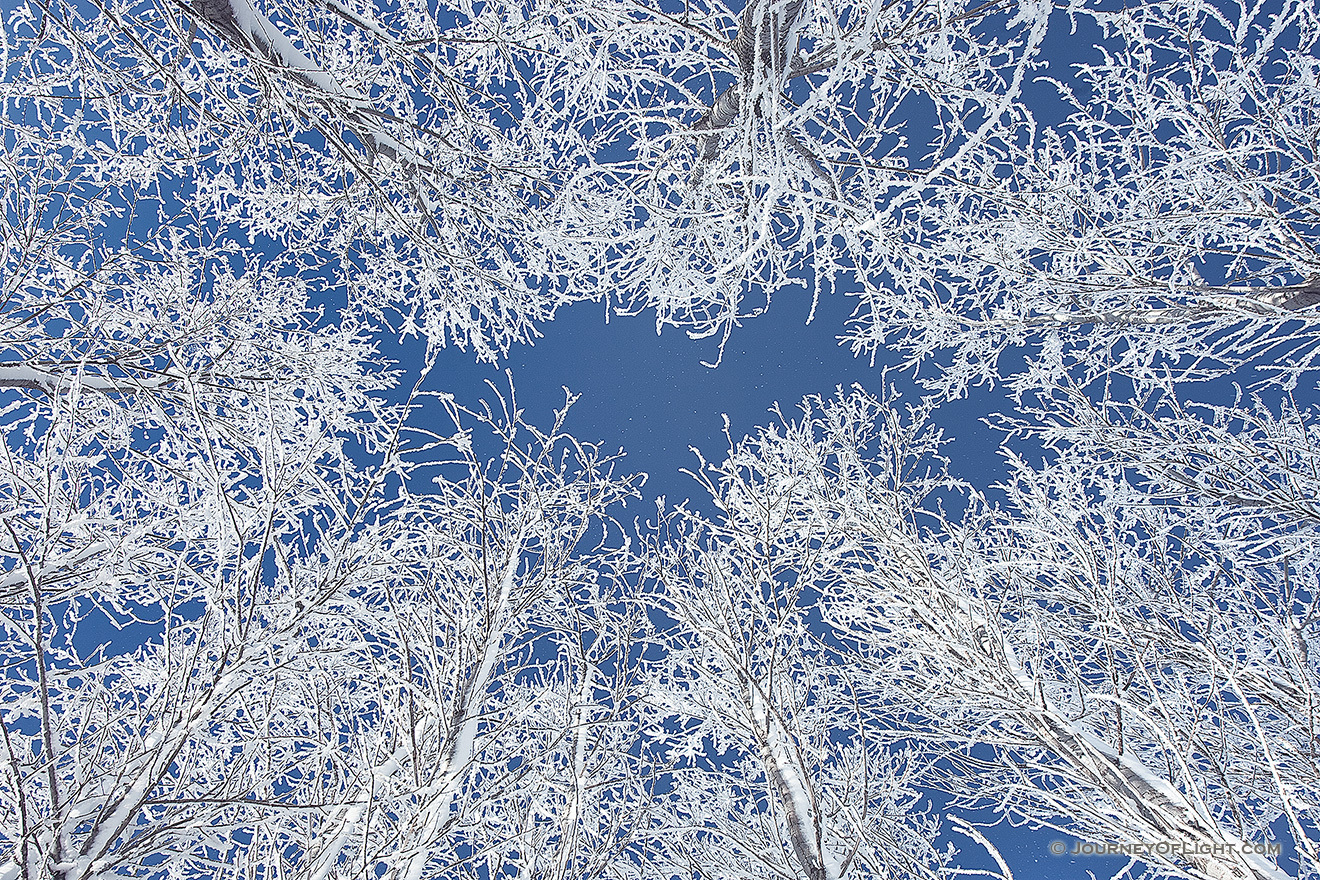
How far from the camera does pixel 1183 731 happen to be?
14.0ft

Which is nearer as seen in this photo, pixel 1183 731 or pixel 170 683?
pixel 170 683

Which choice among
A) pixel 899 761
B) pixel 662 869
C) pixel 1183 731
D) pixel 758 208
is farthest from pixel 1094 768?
pixel 758 208

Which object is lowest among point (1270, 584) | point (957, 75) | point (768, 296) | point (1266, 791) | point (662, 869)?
point (662, 869)

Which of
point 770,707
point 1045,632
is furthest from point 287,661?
point 1045,632

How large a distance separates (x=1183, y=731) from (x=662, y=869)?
4.12 metres

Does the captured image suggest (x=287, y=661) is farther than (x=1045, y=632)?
No

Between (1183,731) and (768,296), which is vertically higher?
(768,296)

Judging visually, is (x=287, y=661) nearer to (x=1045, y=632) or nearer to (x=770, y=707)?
(x=770, y=707)

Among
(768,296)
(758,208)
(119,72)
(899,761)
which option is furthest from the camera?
(899,761)

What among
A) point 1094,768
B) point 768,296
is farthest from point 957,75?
point 1094,768

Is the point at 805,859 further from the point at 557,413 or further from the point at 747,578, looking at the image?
the point at 557,413

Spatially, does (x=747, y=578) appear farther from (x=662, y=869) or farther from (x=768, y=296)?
(x=768, y=296)

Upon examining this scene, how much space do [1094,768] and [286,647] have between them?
503cm

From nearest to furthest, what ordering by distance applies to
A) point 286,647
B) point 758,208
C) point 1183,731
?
point 286,647 → point 758,208 → point 1183,731
